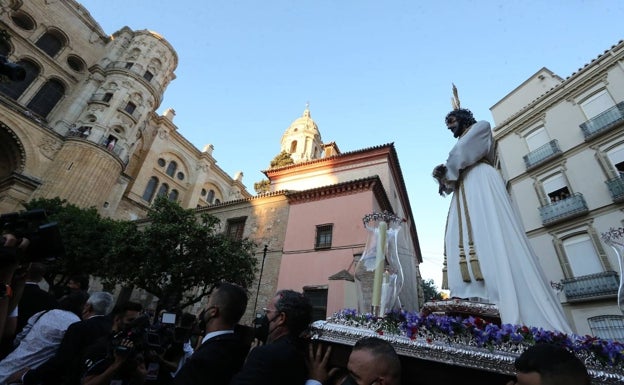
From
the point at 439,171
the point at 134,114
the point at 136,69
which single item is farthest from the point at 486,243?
the point at 136,69

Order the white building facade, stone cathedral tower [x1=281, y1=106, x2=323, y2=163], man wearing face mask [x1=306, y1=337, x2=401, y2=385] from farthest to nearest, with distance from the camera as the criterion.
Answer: stone cathedral tower [x1=281, y1=106, x2=323, y2=163]
the white building facade
man wearing face mask [x1=306, y1=337, x2=401, y2=385]

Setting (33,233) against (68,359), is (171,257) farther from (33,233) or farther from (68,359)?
(33,233)

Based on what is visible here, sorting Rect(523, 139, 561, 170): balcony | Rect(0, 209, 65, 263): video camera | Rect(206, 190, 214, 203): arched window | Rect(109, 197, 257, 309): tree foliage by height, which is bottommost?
Rect(0, 209, 65, 263): video camera

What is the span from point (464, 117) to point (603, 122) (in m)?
15.8

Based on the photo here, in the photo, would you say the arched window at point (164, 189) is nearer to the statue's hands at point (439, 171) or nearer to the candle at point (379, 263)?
the candle at point (379, 263)

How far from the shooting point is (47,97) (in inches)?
997

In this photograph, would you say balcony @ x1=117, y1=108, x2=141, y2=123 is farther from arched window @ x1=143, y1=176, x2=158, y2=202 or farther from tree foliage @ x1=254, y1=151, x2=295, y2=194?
tree foliage @ x1=254, y1=151, x2=295, y2=194

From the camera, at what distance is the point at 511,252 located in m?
2.85

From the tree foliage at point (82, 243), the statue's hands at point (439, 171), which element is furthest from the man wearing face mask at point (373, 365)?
the tree foliage at point (82, 243)

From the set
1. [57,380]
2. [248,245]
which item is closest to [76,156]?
[248,245]

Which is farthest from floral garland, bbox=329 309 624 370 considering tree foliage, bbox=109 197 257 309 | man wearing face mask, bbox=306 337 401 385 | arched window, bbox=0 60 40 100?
arched window, bbox=0 60 40 100

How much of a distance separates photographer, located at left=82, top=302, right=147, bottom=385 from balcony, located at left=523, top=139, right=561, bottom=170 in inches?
764

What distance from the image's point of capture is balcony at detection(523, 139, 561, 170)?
15.4 meters

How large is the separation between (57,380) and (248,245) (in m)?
11.3
